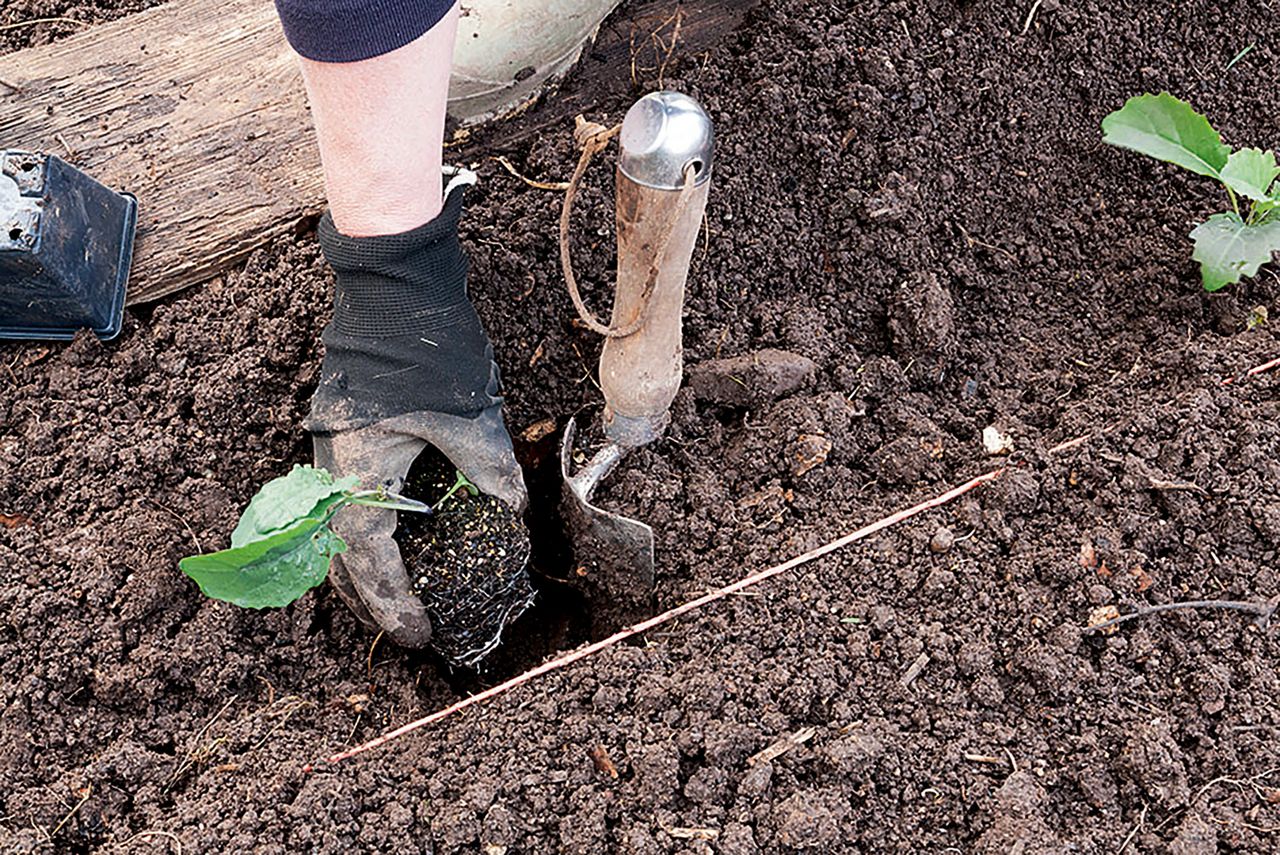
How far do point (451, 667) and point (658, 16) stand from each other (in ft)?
4.32

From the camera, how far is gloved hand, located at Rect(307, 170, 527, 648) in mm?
1711

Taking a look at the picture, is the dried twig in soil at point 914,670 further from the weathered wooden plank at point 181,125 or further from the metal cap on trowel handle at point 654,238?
the weathered wooden plank at point 181,125

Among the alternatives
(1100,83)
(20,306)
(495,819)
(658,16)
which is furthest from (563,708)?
(1100,83)

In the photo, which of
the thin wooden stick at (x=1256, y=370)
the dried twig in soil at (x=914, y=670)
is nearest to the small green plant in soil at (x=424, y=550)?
the dried twig in soil at (x=914, y=670)

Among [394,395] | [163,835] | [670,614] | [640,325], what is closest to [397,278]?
[394,395]

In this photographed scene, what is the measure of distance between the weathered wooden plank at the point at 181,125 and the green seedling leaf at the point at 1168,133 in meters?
1.45

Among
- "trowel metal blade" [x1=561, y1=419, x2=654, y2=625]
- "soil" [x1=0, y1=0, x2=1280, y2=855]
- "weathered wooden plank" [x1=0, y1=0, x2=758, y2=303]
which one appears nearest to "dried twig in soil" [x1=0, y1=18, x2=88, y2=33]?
"weathered wooden plank" [x1=0, y1=0, x2=758, y2=303]

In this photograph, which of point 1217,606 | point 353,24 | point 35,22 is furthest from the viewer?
point 35,22

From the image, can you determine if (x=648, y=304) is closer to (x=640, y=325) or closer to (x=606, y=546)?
(x=640, y=325)

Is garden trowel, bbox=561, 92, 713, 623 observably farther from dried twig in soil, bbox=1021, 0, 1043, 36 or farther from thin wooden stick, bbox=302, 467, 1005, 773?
dried twig in soil, bbox=1021, 0, 1043, 36

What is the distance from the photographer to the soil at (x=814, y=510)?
1.49 meters

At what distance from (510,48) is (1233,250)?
52.4 inches

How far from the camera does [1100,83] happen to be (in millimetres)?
2213

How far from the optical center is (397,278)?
5.65 feet
